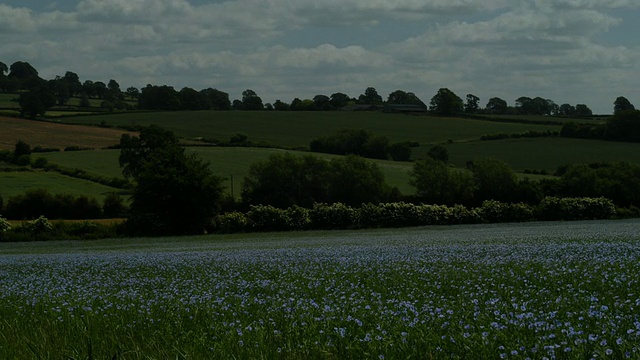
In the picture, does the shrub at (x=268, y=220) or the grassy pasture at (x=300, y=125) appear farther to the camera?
the grassy pasture at (x=300, y=125)

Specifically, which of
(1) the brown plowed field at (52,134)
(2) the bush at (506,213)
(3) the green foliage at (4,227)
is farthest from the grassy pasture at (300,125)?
(3) the green foliage at (4,227)

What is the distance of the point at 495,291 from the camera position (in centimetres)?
1076

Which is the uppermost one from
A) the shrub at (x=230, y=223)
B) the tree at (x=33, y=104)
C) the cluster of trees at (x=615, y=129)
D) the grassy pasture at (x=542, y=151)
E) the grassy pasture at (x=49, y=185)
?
the tree at (x=33, y=104)

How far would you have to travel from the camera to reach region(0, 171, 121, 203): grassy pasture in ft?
274

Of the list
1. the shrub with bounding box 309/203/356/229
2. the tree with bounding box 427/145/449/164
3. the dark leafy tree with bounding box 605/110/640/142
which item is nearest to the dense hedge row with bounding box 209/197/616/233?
the shrub with bounding box 309/203/356/229

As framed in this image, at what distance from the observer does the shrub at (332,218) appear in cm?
6444

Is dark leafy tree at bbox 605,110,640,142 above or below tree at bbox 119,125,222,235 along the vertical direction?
above

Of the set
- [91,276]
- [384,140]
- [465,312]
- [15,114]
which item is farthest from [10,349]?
[15,114]

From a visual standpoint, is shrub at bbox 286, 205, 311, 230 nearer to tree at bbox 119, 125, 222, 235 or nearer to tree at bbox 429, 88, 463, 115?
tree at bbox 119, 125, 222, 235

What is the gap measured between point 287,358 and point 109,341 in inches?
100

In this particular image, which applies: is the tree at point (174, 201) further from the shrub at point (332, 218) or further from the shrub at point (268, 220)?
the shrub at point (332, 218)

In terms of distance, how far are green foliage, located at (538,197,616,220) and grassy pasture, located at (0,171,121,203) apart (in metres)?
44.9

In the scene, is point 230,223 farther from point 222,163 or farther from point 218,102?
point 218,102

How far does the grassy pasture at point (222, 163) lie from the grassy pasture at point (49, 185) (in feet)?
19.1
